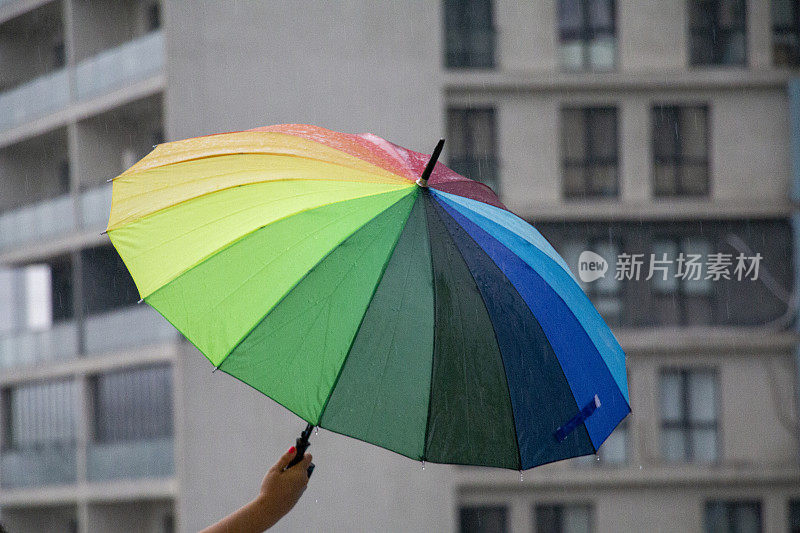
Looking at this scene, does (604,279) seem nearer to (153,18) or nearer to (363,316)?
(153,18)

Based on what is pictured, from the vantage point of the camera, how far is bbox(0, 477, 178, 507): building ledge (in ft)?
82.1

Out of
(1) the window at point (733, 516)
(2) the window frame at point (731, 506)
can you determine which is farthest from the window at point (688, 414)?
(1) the window at point (733, 516)

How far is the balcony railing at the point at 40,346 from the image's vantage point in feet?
93.2

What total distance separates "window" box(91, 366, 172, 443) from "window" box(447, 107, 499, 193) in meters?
7.36

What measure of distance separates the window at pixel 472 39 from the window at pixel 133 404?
28.5 ft

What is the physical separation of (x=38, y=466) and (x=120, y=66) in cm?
917

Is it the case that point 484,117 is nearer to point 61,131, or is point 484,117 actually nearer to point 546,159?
point 546,159

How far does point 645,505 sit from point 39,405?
14073 mm

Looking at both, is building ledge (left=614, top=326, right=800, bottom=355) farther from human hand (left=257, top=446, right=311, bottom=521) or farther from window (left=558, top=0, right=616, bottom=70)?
human hand (left=257, top=446, right=311, bottom=521)

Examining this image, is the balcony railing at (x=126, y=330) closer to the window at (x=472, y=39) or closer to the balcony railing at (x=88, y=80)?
the balcony railing at (x=88, y=80)

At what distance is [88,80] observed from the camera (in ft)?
90.9

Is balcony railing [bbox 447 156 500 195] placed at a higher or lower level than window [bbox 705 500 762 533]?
higher

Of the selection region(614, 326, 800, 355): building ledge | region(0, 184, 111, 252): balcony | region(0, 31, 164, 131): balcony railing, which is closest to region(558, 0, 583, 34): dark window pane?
region(614, 326, 800, 355): building ledge

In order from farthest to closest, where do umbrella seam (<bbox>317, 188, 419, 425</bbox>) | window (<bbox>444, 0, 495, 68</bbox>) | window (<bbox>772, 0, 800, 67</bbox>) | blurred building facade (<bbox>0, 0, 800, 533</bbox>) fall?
window (<bbox>772, 0, 800, 67</bbox>), window (<bbox>444, 0, 495, 68</bbox>), blurred building facade (<bbox>0, 0, 800, 533</bbox>), umbrella seam (<bbox>317, 188, 419, 425</bbox>)
